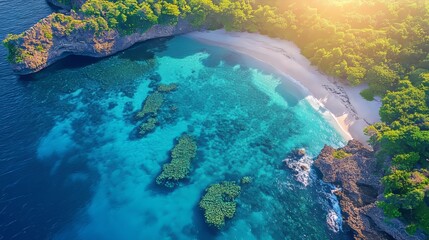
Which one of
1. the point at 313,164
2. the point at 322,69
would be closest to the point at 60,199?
the point at 313,164

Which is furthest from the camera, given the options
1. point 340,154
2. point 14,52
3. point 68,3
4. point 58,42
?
point 68,3

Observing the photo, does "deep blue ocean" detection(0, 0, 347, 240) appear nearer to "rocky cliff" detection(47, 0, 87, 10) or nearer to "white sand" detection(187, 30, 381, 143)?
"white sand" detection(187, 30, 381, 143)

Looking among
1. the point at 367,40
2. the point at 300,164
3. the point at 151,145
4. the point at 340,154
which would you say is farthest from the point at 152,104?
the point at 367,40

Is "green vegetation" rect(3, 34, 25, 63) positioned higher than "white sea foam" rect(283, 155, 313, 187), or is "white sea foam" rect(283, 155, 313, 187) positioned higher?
"white sea foam" rect(283, 155, 313, 187)

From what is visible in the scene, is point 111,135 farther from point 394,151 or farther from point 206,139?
point 394,151

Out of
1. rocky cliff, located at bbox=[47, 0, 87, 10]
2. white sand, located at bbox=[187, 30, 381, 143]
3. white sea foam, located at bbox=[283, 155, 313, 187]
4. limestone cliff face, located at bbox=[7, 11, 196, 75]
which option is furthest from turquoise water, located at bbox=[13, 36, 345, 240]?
rocky cliff, located at bbox=[47, 0, 87, 10]

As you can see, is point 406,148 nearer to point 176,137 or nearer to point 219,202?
point 219,202

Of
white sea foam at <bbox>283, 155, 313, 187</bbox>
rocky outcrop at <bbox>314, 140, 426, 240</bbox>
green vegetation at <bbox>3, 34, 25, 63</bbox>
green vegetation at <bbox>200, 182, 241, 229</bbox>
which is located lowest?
green vegetation at <bbox>3, 34, 25, 63</bbox>

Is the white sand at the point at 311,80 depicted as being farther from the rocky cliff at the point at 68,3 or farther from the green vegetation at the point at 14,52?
the green vegetation at the point at 14,52

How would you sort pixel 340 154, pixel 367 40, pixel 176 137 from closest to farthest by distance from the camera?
pixel 340 154 → pixel 176 137 → pixel 367 40
